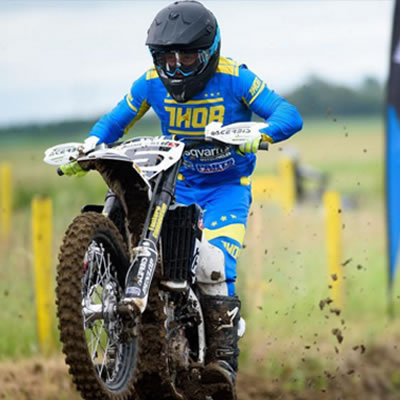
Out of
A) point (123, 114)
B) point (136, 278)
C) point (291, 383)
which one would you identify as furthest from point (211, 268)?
point (291, 383)

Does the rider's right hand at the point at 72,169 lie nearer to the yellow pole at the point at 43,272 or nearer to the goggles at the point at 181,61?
the goggles at the point at 181,61

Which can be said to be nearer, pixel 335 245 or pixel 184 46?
pixel 184 46

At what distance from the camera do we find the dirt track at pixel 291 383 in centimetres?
727

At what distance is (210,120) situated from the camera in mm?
6000

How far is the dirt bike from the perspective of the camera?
4.76 meters

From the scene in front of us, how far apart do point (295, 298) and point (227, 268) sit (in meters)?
6.02

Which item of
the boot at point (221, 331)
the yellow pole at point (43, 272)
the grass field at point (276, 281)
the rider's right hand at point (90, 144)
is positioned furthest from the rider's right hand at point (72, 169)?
the yellow pole at point (43, 272)

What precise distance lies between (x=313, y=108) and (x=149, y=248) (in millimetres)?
12726

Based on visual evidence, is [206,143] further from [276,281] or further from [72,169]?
[276,281]

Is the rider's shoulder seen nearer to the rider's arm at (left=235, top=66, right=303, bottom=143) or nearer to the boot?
the rider's arm at (left=235, top=66, right=303, bottom=143)

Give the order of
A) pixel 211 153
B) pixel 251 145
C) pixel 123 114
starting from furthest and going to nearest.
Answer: pixel 123 114 → pixel 211 153 → pixel 251 145

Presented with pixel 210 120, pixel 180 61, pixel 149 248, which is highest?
pixel 180 61

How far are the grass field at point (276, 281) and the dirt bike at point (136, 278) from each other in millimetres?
1546

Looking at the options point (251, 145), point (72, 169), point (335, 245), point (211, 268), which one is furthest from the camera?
point (335, 245)
